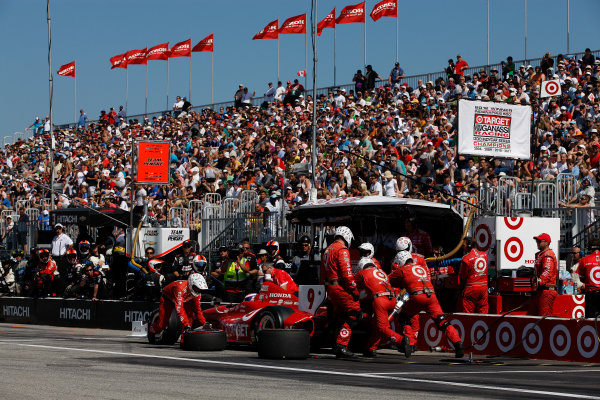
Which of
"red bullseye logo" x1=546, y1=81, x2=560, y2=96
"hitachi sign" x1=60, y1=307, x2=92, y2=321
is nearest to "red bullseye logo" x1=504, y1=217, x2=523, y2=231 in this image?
"red bullseye logo" x1=546, y1=81, x2=560, y2=96

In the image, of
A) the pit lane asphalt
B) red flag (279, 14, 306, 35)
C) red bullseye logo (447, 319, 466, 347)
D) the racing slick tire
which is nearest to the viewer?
the pit lane asphalt

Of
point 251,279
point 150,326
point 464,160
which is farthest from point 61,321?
point 464,160

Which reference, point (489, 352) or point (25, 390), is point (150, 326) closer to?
point (489, 352)

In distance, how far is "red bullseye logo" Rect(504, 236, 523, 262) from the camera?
16328 mm

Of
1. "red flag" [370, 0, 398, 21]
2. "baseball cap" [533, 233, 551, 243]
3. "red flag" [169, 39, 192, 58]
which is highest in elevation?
"red flag" [169, 39, 192, 58]

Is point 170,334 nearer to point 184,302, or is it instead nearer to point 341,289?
point 184,302

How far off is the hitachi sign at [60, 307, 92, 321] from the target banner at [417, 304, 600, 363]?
34.2 feet

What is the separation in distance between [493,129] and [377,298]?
5.98m

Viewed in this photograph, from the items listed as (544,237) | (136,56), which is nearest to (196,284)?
(544,237)

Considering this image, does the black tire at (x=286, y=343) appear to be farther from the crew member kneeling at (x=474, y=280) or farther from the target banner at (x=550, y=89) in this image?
the target banner at (x=550, y=89)

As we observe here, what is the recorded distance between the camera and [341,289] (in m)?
14.0

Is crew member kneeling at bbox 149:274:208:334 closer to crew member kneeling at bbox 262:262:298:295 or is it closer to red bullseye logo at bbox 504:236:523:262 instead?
crew member kneeling at bbox 262:262:298:295

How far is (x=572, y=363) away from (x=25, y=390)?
7.63 meters

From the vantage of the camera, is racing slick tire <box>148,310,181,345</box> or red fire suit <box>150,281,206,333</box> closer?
red fire suit <box>150,281,206,333</box>
